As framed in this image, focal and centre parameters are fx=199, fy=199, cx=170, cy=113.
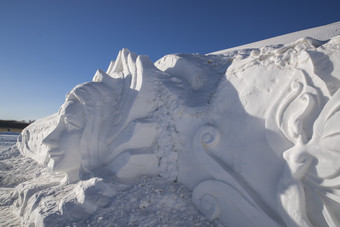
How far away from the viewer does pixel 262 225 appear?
1.54 meters

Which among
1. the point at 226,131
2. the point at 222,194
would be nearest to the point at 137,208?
the point at 222,194

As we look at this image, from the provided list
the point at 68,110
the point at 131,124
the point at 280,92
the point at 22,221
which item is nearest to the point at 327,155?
the point at 280,92

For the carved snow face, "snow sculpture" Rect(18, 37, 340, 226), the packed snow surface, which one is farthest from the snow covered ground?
the carved snow face

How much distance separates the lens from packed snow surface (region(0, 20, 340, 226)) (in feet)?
4.70

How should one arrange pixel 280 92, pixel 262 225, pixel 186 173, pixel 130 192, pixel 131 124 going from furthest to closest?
pixel 131 124 < pixel 186 173 < pixel 130 192 < pixel 280 92 < pixel 262 225

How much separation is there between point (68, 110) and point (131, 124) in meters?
0.81

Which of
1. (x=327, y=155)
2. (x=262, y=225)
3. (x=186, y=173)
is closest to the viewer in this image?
(x=327, y=155)

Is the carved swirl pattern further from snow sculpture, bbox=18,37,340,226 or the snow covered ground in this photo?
the snow covered ground

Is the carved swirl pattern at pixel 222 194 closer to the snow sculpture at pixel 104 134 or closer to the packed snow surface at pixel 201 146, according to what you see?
the packed snow surface at pixel 201 146

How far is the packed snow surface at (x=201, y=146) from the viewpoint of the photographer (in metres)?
1.43

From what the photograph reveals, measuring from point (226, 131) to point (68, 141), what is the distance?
Answer: 1.82 metres

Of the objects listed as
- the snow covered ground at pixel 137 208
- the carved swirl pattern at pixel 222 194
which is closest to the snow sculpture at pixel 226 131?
the carved swirl pattern at pixel 222 194

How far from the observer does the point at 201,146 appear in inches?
79.5

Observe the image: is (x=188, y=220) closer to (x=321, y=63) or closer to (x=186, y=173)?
(x=186, y=173)
